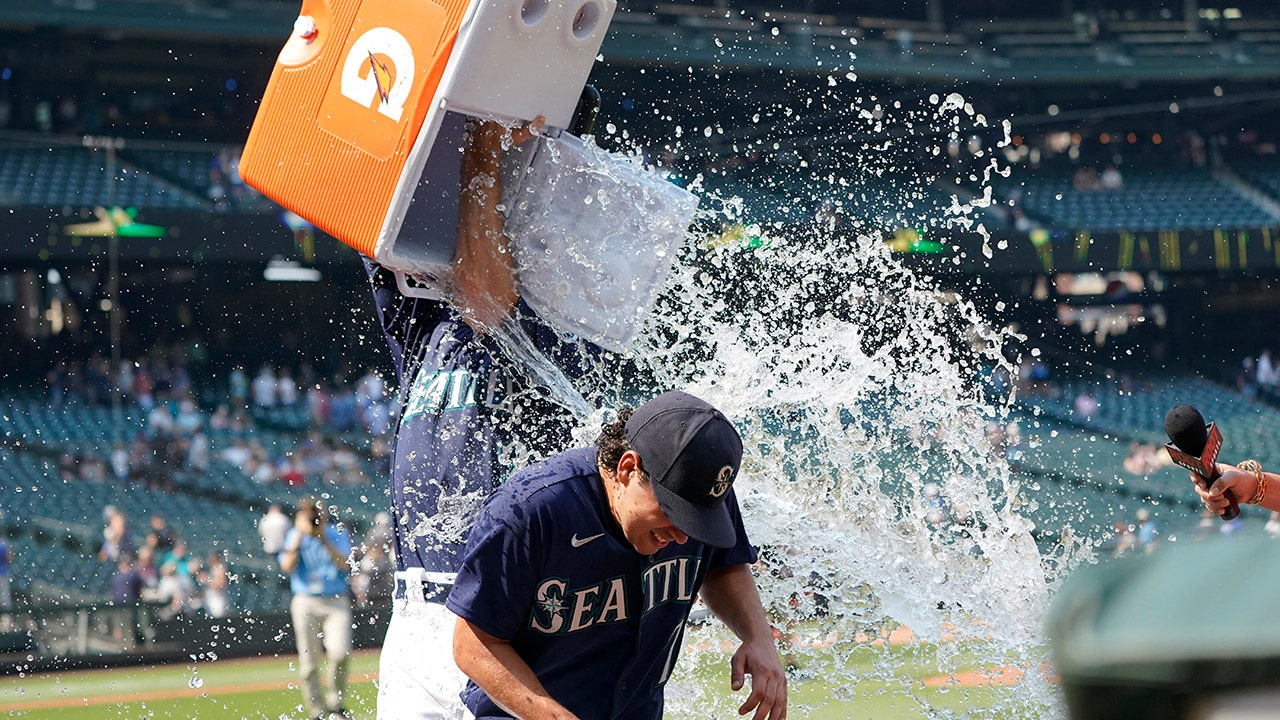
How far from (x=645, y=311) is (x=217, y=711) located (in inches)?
297

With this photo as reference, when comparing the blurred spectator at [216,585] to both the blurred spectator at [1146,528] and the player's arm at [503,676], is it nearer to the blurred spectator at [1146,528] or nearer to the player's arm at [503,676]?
the blurred spectator at [1146,528]

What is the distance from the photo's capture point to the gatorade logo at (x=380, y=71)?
3.16m

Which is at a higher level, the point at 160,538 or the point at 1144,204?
the point at 1144,204

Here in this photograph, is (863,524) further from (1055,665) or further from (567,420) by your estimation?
(1055,665)

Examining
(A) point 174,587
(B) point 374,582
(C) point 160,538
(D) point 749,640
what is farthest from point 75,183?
(D) point 749,640

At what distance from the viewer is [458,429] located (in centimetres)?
313

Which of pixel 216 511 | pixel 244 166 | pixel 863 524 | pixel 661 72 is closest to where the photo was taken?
pixel 244 166

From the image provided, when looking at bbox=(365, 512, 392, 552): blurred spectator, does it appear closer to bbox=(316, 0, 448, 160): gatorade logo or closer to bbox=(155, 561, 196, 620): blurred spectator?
bbox=(155, 561, 196, 620): blurred spectator

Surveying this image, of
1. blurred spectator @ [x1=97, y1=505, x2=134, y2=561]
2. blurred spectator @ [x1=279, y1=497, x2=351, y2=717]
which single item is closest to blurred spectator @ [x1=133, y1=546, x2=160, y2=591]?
blurred spectator @ [x1=97, y1=505, x2=134, y2=561]

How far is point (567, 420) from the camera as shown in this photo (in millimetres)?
3316

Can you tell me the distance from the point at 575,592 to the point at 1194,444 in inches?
80.3

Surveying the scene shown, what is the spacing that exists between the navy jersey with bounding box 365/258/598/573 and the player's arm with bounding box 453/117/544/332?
6 cm

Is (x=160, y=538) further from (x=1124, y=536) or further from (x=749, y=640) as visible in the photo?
(x=749, y=640)

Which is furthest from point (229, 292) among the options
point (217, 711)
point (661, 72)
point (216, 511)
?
point (217, 711)
